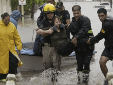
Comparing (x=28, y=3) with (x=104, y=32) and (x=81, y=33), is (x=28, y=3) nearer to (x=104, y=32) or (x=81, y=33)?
(x=81, y=33)

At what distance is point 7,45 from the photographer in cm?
762

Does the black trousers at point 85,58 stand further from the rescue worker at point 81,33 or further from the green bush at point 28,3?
the green bush at point 28,3

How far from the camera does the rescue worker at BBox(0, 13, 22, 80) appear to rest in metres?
7.50

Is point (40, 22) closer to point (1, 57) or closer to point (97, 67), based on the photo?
point (1, 57)

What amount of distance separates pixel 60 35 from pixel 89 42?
81 cm

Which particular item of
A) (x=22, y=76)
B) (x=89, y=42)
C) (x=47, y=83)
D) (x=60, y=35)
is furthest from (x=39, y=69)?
(x=89, y=42)

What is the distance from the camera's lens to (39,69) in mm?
9234

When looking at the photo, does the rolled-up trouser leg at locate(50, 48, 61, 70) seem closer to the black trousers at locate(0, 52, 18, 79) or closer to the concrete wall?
the black trousers at locate(0, 52, 18, 79)

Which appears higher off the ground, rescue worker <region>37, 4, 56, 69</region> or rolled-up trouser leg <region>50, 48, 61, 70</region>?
rescue worker <region>37, 4, 56, 69</region>

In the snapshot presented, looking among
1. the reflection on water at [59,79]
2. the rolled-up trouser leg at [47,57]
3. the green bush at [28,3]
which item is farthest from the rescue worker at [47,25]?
the green bush at [28,3]

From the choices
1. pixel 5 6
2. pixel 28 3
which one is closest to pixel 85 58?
pixel 5 6

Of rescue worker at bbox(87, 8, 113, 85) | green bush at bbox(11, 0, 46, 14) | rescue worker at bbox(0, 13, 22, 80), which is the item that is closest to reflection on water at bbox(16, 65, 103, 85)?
rescue worker at bbox(0, 13, 22, 80)

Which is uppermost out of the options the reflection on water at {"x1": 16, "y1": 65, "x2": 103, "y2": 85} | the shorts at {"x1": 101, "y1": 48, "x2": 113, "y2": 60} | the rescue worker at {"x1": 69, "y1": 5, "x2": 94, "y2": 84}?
the rescue worker at {"x1": 69, "y1": 5, "x2": 94, "y2": 84}

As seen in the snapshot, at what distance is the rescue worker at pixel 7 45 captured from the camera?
7.50m
